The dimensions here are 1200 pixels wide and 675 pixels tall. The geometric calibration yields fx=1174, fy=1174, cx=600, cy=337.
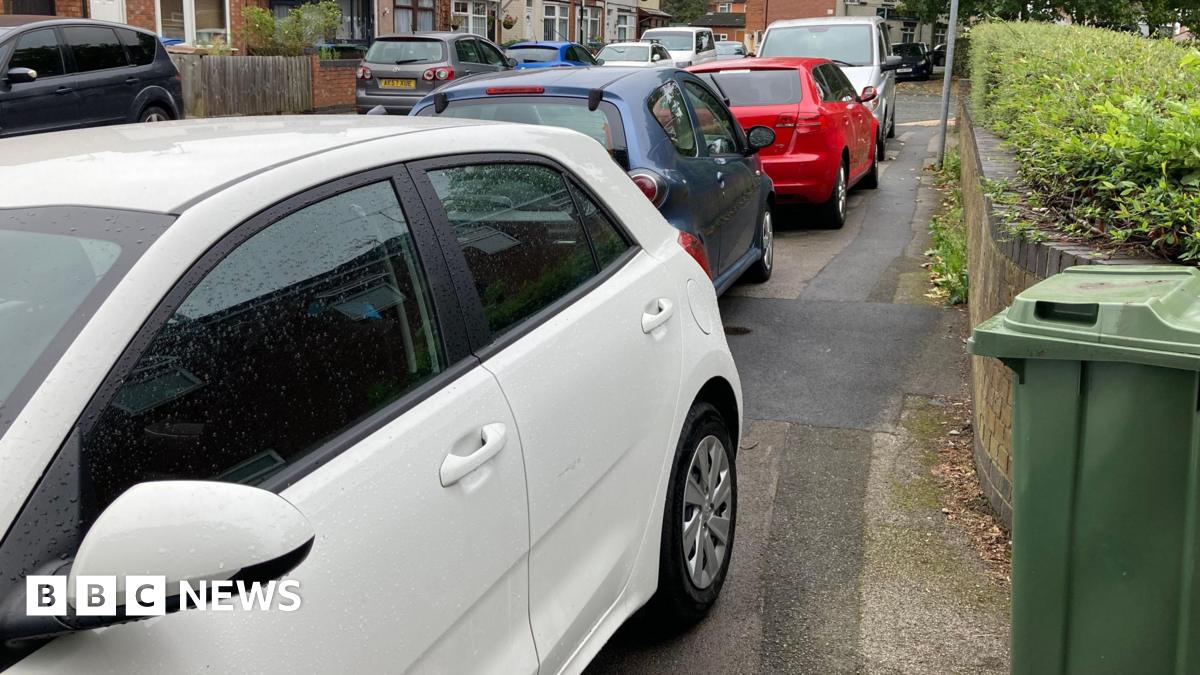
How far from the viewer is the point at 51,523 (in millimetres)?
1616

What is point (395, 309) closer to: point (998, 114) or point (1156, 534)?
point (1156, 534)

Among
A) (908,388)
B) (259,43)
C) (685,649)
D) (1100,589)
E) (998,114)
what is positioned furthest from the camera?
(259,43)

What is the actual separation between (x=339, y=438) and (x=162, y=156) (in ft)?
2.37

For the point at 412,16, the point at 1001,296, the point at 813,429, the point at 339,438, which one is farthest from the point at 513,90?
the point at 412,16

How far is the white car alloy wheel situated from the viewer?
3.48 m

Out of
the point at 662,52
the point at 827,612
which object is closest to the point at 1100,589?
the point at 827,612

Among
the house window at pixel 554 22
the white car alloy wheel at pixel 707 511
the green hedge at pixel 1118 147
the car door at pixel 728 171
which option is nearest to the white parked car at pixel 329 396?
the white car alloy wheel at pixel 707 511

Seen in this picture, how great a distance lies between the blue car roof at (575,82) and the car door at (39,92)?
7805 mm

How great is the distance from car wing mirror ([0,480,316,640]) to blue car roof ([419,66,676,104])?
4751 millimetres

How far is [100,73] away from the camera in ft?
45.1

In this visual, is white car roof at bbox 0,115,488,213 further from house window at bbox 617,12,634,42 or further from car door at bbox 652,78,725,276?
house window at bbox 617,12,634,42

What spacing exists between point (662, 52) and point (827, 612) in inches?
1026

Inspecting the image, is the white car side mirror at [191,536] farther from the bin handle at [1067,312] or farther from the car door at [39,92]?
the car door at [39,92]

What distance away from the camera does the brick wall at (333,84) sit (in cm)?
2475
